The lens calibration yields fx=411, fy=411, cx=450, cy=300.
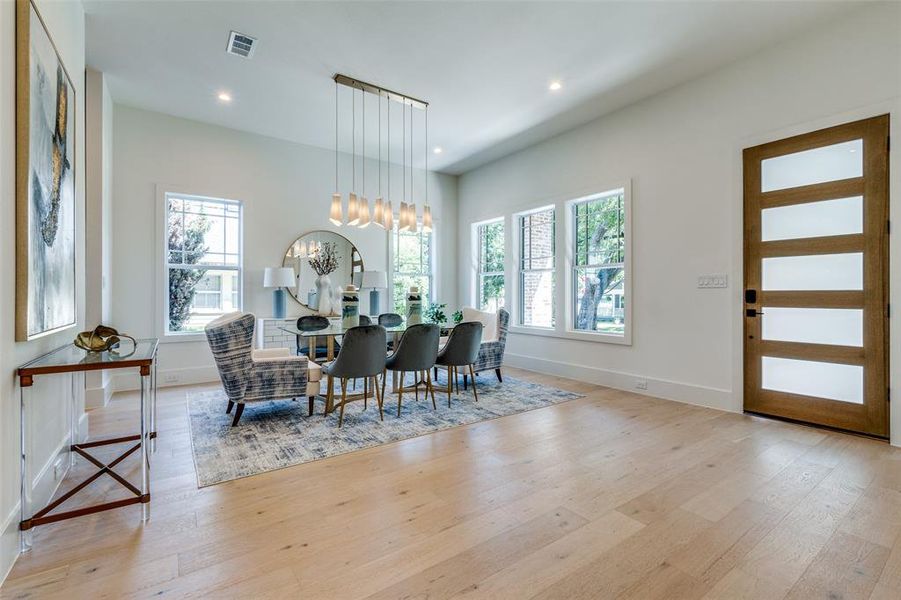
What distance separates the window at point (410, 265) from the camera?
6.86 metres

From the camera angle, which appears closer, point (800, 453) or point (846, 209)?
point (800, 453)

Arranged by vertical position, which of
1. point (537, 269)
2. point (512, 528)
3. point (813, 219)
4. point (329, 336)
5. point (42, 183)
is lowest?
point (512, 528)

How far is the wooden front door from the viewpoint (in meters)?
3.07

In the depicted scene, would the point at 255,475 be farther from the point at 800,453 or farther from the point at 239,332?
the point at 800,453

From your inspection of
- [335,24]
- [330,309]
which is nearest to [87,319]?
[330,309]

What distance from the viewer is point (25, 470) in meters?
1.83

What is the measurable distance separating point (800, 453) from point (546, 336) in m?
3.19

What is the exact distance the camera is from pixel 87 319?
13.0ft

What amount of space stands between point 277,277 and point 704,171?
5.01 meters

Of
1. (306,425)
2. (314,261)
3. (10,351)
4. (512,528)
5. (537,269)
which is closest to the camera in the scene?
(10,351)

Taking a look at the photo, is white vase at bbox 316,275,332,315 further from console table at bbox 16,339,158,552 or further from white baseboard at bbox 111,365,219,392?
console table at bbox 16,339,158,552

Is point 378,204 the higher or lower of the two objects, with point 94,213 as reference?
higher

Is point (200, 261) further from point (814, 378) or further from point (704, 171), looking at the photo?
point (814, 378)

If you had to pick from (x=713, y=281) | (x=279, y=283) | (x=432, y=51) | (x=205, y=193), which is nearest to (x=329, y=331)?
(x=279, y=283)
